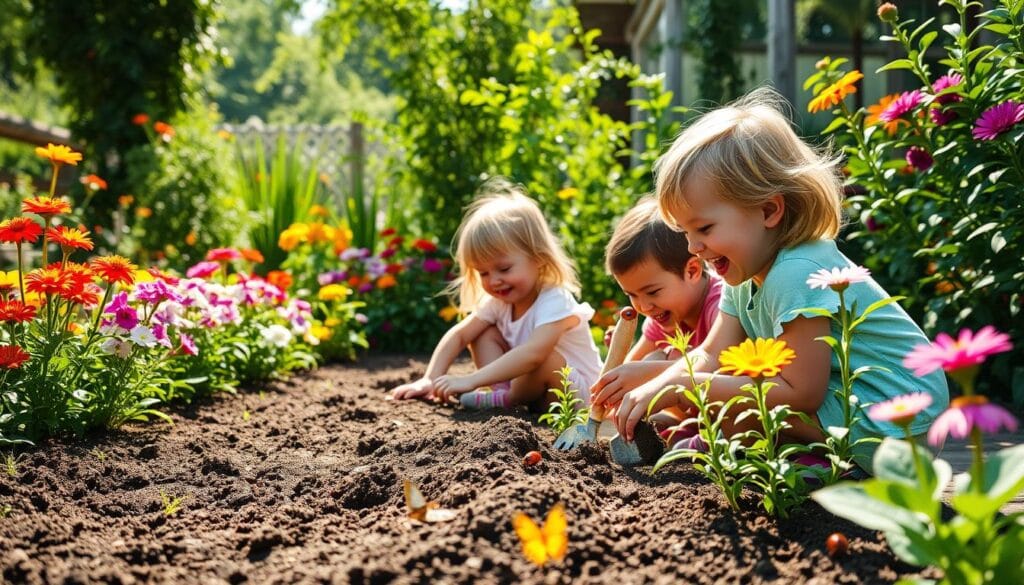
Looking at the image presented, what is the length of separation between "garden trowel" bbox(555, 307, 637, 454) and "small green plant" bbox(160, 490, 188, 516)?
3.19 ft

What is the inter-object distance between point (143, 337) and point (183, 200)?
4123 millimetres

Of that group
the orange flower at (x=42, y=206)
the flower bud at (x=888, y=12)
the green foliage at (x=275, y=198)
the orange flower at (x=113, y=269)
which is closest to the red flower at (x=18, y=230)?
the orange flower at (x=42, y=206)

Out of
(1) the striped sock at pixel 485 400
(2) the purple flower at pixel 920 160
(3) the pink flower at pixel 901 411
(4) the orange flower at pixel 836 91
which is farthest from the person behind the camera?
(1) the striped sock at pixel 485 400

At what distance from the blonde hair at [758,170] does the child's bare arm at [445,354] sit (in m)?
1.51

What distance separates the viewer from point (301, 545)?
1.91m

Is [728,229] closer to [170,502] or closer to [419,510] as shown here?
[419,510]

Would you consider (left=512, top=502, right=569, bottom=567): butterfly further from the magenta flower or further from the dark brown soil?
the magenta flower

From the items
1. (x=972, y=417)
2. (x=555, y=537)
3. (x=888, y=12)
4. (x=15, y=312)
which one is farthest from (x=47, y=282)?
(x=888, y=12)

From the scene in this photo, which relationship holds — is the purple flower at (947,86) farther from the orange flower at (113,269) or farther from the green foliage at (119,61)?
the green foliage at (119,61)

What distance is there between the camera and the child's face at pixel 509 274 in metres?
3.38

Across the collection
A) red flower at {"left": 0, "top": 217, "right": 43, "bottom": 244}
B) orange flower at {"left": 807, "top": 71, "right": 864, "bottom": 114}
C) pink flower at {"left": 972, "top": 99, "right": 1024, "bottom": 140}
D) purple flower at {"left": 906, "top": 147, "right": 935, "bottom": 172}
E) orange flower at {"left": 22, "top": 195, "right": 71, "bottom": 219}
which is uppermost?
orange flower at {"left": 807, "top": 71, "right": 864, "bottom": 114}

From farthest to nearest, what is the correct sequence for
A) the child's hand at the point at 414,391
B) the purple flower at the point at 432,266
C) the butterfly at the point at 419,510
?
the purple flower at the point at 432,266 → the child's hand at the point at 414,391 → the butterfly at the point at 419,510

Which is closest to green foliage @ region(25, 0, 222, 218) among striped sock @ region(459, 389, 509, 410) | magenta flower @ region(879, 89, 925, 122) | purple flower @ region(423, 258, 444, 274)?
purple flower @ region(423, 258, 444, 274)

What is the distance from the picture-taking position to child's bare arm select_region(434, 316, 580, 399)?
3275 millimetres
